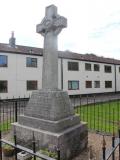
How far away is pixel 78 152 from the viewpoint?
234 inches

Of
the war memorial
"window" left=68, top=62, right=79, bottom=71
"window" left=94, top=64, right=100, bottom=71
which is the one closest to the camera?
the war memorial

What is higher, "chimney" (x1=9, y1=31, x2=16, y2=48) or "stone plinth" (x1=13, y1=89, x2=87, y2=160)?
"chimney" (x1=9, y1=31, x2=16, y2=48)

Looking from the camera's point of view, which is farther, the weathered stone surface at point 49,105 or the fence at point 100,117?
the fence at point 100,117

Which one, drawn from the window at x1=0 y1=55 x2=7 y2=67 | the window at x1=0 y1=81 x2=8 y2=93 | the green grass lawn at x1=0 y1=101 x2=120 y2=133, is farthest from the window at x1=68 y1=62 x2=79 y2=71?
the green grass lawn at x1=0 y1=101 x2=120 y2=133

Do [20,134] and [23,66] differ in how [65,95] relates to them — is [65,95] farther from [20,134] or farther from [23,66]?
[23,66]

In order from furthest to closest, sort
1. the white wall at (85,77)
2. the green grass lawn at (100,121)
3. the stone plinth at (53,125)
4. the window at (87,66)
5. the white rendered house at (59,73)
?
the window at (87,66)
the white wall at (85,77)
the white rendered house at (59,73)
the green grass lawn at (100,121)
the stone plinth at (53,125)

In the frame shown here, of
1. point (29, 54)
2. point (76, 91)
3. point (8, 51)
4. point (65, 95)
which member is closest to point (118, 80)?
point (76, 91)

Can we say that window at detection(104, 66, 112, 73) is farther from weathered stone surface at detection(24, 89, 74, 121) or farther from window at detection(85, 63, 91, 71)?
weathered stone surface at detection(24, 89, 74, 121)

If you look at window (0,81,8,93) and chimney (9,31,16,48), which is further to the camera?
chimney (9,31,16,48)

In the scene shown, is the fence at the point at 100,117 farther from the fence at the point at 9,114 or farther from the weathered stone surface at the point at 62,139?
the fence at the point at 9,114

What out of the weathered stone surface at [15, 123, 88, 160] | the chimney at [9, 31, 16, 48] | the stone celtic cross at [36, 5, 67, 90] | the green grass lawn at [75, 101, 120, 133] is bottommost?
the green grass lawn at [75, 101, 120, 133]

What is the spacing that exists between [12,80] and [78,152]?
21012mm

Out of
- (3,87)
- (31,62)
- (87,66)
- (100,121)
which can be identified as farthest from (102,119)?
(87,66)

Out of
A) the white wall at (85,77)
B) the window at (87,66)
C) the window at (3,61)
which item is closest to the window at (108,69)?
the white wall at (85,77)
